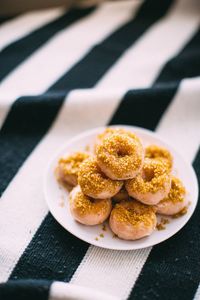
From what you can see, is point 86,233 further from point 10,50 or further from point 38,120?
point 10,50

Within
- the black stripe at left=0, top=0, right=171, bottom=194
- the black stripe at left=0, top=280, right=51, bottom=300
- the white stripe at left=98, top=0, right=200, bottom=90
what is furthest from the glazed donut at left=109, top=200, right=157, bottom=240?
the white stripe at left=98, top=0, right=200, bottom=90

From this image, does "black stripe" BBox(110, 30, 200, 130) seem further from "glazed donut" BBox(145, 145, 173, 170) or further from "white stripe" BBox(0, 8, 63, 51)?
"white stripe" BBox(0, 8, 63, 51)

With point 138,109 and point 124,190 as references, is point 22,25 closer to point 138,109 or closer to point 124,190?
point 138,109

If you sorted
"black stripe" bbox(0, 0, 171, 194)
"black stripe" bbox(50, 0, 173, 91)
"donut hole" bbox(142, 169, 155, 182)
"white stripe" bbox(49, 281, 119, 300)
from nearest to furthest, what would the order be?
"white stripe" bbox(49, 281, 119, 300) < "donut hole" bbox(142, 169, 155, 182) < "black stripe" bbox(0, 0, 171, 194) < "black stripe" bbox(50, 0, 173, 91)

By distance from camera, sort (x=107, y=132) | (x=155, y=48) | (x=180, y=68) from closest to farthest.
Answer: (x=107, y=132) → (x=180, y=68) → (x=155, y=48)

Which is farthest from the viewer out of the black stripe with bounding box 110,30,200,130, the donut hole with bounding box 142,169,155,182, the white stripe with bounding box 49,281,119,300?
the black stripe with bounding box 110,30,200,130

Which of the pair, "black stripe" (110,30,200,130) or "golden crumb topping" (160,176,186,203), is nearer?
"golden crumb topping" (160,176,186,203)

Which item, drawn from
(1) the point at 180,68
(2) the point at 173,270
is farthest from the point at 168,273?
(1) the point at 180,68

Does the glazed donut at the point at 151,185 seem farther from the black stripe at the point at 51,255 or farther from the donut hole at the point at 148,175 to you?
the black stripe at the point at 51,255
